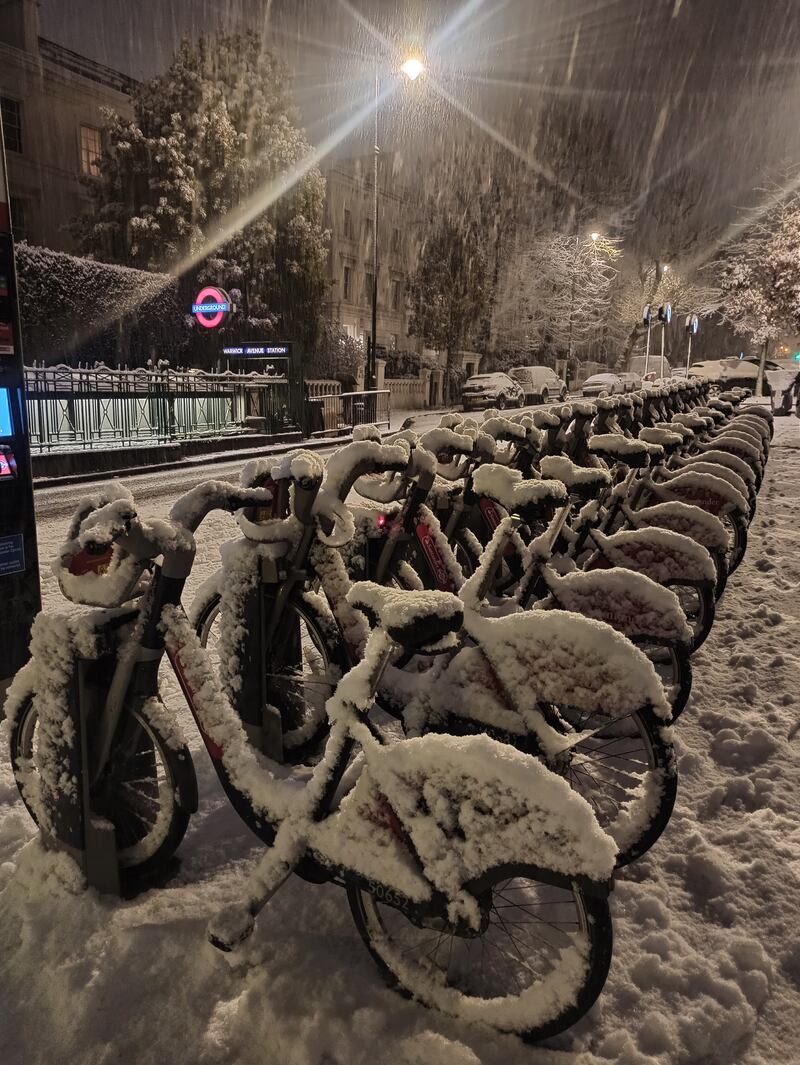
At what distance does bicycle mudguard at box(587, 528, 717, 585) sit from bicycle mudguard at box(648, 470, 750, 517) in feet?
4.51

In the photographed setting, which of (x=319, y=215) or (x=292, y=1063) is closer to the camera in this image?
(x=292, y=1063)

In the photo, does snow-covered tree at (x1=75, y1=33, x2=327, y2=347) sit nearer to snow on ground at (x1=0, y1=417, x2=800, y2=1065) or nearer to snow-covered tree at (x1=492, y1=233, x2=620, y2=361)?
snow-covered tree at (x1=492, y1=233, x2=620, y2=361)

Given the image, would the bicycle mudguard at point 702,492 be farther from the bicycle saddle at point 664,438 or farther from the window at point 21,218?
the window at point 21,218

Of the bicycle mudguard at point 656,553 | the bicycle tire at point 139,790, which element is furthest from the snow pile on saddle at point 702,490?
the bicycle tire at point 139,790

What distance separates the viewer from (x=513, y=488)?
9.32 ft

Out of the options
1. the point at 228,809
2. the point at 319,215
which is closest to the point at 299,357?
the point at 319,215

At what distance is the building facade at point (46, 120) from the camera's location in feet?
88.9

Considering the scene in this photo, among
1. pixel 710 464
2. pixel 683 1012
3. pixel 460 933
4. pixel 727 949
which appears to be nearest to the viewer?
pixel 460 933

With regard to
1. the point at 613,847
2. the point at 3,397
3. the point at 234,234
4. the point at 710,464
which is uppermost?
the point at 234,234

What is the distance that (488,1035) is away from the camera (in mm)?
2004

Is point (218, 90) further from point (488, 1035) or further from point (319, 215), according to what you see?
point (488, 1035)

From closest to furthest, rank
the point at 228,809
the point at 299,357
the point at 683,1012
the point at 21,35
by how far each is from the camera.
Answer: the point at 683,1012 < the point at 228,809 < the point at 299,357 < the point at 21,35

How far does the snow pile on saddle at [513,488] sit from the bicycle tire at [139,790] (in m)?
1.45

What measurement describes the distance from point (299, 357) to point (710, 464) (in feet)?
49.1
